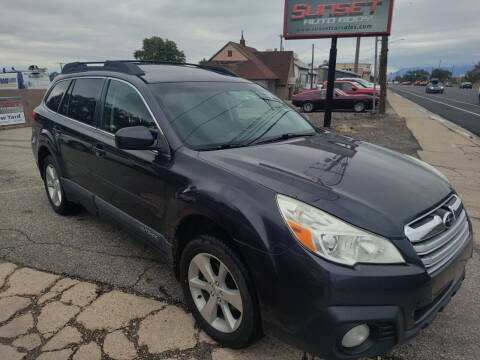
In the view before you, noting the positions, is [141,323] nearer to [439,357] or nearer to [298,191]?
[298,191]

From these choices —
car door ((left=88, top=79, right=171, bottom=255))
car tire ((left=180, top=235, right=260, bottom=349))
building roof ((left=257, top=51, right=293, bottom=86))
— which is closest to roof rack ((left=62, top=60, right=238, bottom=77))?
car door ((left=88, top=79, right=171, bottom=255))

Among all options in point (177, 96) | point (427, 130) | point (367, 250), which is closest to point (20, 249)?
point (177, 96)

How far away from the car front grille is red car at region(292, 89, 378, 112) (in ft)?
60.4

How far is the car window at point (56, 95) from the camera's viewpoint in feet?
14.0

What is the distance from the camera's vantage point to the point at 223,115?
298cm

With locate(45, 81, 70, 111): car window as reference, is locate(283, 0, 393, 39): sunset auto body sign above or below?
above

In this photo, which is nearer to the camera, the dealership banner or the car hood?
the car hood

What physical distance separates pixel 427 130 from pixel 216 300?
1288cm

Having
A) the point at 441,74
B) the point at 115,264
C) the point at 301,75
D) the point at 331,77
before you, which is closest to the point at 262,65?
the point at 301,75

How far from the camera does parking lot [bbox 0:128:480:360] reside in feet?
7.64

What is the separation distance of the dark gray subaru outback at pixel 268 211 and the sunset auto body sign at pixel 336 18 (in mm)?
11062

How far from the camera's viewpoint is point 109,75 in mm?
3371

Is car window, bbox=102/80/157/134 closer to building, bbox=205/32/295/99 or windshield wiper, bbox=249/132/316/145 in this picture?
windshield wiper, bbox=249/132/316/145

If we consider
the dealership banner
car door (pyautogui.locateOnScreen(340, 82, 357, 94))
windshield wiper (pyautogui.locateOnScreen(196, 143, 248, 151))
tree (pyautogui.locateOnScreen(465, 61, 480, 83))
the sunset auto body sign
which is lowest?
the dealership banner
